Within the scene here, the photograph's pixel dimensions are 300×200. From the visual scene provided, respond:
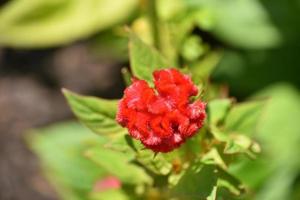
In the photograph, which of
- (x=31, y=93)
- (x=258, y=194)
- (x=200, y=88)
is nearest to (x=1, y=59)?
(x=31, y=93)

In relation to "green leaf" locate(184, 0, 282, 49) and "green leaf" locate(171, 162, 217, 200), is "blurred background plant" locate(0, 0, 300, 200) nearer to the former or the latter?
"green leaf" locate(184, 0, 282, 49)

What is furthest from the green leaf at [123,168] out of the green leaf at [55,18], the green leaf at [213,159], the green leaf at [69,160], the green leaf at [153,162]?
the green leaf at [55,18]

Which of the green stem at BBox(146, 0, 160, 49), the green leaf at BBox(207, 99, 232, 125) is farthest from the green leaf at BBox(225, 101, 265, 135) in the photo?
the green stem at BBox(146, 0, 160, 49)

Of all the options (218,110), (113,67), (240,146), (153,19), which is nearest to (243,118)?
(218,110)

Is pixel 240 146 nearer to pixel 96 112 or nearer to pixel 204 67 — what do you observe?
pixel 96 112

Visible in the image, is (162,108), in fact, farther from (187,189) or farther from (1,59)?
(1,59)

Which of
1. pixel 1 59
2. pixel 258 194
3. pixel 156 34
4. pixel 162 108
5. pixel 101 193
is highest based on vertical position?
pixel 1 59
